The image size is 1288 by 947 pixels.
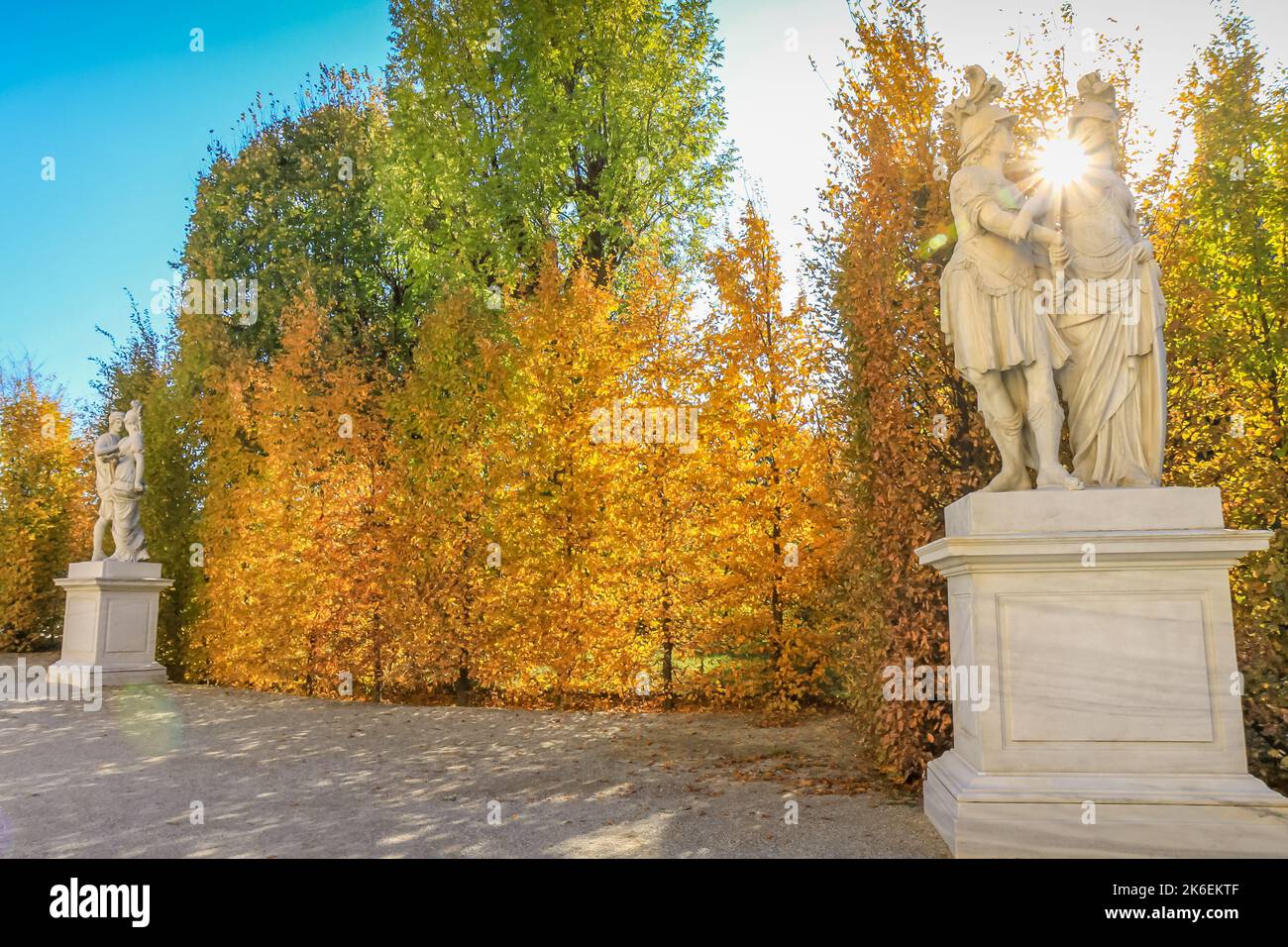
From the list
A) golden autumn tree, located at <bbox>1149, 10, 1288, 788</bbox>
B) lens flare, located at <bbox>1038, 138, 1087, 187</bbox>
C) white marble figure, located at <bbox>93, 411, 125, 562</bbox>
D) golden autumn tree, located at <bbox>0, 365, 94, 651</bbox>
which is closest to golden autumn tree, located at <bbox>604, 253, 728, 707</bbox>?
golden autumn tree, located at <bbox>1149, 10, 1288, 788</bbox>

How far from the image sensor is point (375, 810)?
4.93 metres

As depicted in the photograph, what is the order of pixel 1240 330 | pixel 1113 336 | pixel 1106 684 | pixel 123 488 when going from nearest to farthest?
pixel 1106 684 → pixel 1113 336 → pixel 1240 330 → pixel 123 488

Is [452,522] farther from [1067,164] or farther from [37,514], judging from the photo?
[37,514]

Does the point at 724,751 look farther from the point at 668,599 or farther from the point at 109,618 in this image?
the point at 109,618

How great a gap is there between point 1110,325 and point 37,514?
20445 millimetres

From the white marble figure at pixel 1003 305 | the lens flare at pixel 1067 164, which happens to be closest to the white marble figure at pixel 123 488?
the white marble figure at pixel 1003 305

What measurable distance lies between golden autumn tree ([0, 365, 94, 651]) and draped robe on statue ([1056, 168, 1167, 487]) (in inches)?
741

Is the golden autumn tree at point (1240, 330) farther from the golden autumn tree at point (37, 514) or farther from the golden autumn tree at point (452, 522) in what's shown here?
the golden autumn tree at point (37, 514)

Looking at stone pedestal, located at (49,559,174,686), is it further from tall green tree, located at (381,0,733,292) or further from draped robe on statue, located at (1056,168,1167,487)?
draped robe on statue, located at (1056,168,1167,487)

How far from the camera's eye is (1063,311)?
4.39 metres

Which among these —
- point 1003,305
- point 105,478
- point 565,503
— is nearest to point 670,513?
point 565,503

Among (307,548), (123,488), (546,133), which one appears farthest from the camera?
(546,133)

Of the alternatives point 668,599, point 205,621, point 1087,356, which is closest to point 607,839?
point 1087,356

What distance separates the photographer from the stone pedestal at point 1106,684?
12.6ft
